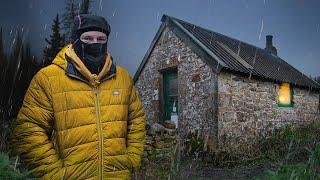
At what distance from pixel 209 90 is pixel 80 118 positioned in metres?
8.43

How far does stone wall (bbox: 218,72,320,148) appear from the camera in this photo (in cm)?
1061

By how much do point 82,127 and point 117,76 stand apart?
1.81 feet

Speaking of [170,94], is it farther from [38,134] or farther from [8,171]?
[8,171]

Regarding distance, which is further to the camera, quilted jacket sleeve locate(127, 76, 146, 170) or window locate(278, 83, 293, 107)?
window locate(278, 83, 293, 107)

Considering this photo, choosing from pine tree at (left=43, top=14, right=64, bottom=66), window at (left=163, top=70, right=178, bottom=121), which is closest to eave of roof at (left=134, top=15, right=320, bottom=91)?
window at (left=163, top=70, right=178, bottom=121)

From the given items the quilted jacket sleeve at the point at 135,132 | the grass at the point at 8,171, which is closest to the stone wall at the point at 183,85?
the quilted jacket sleeve at the point at 135,132

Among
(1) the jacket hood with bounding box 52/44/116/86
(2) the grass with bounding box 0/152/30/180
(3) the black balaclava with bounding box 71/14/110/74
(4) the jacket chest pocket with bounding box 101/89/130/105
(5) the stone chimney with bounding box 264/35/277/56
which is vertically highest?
(5) the stone chimney with bounding box 264/35/277/56

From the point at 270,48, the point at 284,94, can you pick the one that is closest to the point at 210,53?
the point at 284,94

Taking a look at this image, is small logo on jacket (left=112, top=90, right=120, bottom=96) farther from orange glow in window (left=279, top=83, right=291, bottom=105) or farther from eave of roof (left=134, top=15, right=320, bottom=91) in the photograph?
orange glow in window (left=279, top=83, right=291, bottom=105)

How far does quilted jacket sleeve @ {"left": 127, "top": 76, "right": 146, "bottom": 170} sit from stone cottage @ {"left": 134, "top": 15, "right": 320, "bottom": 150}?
25.2 ft

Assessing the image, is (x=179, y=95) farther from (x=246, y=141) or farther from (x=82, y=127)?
(x=82, y=127)

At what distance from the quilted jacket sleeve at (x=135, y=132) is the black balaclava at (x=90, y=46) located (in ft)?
1.34

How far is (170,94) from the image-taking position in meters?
12.7

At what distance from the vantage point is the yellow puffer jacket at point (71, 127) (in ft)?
7.93
